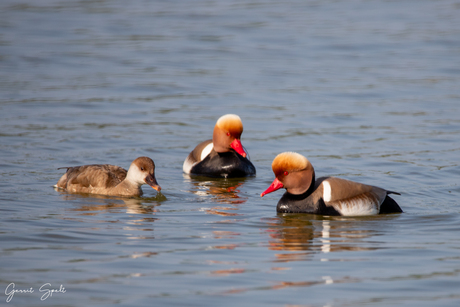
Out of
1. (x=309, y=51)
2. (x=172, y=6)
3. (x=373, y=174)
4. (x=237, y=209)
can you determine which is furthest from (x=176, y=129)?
(x=172, y=6)

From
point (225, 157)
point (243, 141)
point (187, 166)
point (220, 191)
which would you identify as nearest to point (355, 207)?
point (220, 191)

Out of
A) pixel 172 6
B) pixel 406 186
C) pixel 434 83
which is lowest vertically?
pixel 406 186

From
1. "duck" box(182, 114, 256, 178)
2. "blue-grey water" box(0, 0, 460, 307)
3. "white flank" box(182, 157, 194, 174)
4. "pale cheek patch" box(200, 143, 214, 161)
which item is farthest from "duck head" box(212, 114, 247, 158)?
"blue-grey water" box(0, 0, 460, 307)

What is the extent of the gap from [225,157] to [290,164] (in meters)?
2.96

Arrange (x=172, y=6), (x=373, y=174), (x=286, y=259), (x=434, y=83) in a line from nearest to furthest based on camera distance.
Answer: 1. (x=286, y=259)
2. (x=373, y=174)
3. (x=434, y=83)
4. (x=172, y=6)

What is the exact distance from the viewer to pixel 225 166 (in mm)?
10664

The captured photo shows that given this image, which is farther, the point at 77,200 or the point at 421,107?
the point at 421,107

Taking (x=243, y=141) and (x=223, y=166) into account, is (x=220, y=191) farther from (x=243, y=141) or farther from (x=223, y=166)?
(x=243, y=141)

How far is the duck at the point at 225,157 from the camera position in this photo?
1061 cm

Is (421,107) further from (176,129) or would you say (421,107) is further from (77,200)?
(77,200)

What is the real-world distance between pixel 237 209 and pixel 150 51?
1318 cm

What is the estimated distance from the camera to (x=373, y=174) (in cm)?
1040

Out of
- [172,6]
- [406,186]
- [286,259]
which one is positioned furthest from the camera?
[172,6]

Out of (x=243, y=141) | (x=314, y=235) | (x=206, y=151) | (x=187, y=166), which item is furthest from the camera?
(x=243, y=141)
